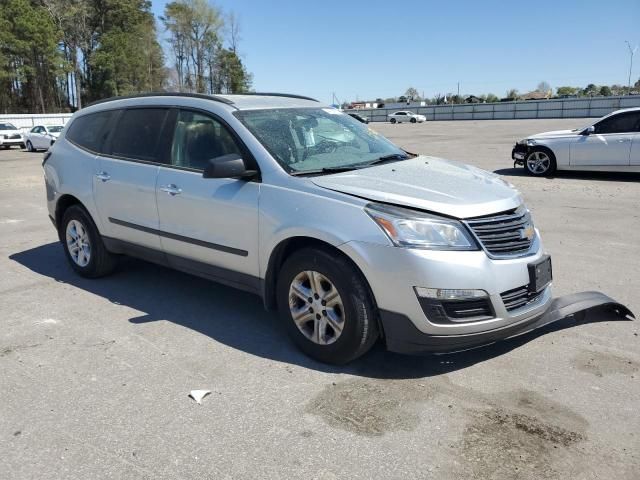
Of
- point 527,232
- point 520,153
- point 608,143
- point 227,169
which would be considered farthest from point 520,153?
point 227,169

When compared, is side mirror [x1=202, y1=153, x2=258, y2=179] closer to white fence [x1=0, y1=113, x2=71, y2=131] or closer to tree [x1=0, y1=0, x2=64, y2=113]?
white fence [x1=0, y1=113, x2=71, y2=131]

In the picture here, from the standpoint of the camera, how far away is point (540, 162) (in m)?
13.4

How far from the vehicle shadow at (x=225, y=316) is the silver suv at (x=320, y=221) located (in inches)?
9.6

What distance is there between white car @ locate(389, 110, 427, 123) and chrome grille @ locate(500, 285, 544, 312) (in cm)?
5792

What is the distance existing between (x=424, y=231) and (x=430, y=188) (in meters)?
0.47

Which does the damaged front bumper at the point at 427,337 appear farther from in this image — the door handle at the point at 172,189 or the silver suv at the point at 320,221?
the door handle at the point at 172,189

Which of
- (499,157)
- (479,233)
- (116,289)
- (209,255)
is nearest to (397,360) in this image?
(479,233)

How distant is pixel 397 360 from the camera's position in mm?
3982

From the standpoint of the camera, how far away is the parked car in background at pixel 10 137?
32844mm

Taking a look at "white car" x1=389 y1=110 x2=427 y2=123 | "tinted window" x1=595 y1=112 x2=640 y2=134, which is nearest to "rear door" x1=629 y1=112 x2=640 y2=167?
"tinted window" x1=595 y1=112 x2=640 y2=134

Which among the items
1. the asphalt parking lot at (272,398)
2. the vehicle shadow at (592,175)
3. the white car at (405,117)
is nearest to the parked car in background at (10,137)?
the vehicle shadow at (592,175)

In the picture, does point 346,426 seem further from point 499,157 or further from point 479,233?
point 499,157

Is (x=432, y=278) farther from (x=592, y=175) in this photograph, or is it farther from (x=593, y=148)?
(x=592, y=175)

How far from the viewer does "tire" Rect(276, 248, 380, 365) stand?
3.62 m
